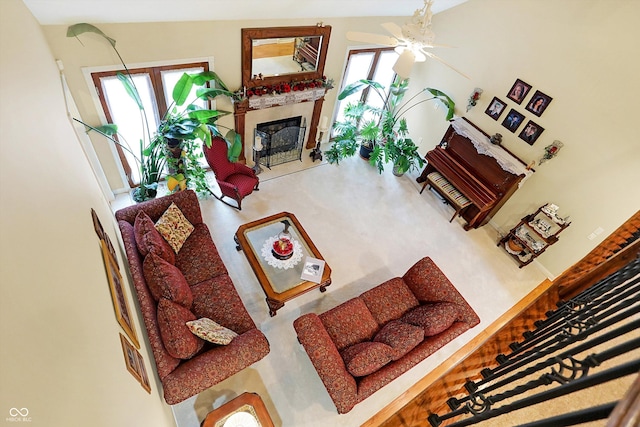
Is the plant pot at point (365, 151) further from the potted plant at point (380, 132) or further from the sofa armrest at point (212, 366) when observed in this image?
the sofa armrest at point (212, 366)

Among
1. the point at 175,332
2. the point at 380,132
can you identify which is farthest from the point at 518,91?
the point at 175,332

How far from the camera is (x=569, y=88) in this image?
429 centimetres

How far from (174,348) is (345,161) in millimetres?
4669

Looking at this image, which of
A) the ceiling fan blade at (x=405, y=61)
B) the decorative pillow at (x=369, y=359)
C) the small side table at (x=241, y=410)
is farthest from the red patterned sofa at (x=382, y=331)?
the ceiling fan blade at (x=405, y=61)

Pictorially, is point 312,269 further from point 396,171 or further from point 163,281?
point 396,171

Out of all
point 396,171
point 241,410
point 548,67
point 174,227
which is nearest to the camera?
point 241,410

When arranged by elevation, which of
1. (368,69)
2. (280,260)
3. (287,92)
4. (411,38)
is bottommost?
(280,260)

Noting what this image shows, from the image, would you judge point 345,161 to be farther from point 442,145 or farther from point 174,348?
point 174,348

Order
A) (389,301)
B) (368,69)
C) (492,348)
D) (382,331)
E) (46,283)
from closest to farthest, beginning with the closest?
(46,283) → (492,348) → (382,331) → (389,301) → (368,69)

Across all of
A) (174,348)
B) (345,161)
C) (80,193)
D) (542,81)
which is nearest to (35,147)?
(80,193)

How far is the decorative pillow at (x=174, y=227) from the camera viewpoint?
369 cm

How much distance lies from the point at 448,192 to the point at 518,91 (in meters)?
1.82

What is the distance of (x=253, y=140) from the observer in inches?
224

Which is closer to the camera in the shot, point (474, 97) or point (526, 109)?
point (526, 109)
